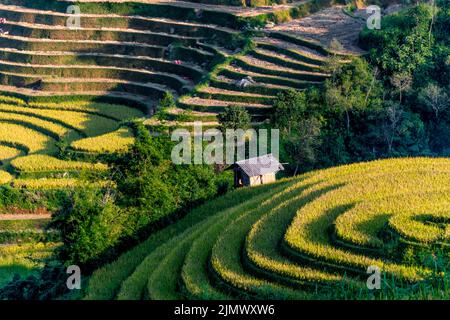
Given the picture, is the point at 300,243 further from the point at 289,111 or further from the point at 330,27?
the point at 330,27

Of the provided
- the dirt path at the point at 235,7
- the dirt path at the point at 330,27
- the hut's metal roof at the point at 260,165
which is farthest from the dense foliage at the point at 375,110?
the dirt path at the point at 235,7

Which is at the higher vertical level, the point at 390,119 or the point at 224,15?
the point at 224,15

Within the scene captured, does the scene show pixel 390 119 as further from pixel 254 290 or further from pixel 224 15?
pixel 254 290

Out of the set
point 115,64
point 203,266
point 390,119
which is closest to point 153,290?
point 203,266

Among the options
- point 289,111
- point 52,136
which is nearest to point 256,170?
point 289,111

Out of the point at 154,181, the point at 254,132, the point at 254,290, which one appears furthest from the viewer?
the point at 254,132

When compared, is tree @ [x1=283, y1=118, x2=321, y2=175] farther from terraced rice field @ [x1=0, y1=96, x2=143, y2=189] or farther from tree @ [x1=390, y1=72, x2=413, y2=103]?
terraced rice field @ [x1=0, y1=96, x2=143, y2=189]

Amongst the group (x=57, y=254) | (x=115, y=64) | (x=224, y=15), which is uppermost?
(x=224, y=15)
